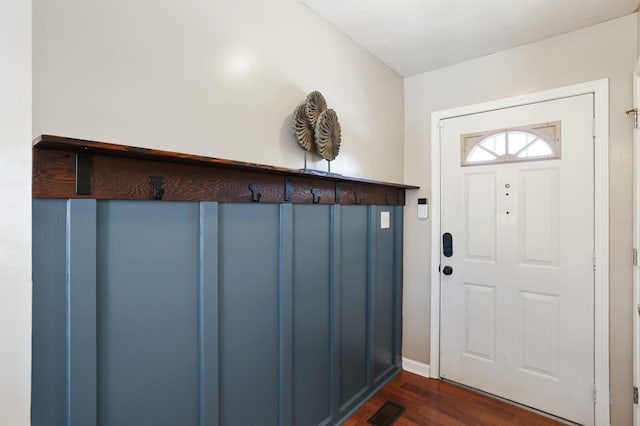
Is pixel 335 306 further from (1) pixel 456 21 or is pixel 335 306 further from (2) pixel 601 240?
(1) pixel 456 21

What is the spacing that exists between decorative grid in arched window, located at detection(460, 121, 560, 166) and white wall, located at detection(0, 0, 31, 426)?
8.35ft

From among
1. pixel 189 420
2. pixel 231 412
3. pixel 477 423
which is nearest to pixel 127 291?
pixel 189 420

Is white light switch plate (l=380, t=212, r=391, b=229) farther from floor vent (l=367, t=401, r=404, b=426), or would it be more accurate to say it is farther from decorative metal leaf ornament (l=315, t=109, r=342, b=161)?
floor vent (l=367, t=401, r=404, b=426)

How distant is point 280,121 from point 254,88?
22 cm

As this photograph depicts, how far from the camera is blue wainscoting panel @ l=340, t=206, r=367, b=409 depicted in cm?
208

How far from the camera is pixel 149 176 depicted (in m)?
1.13

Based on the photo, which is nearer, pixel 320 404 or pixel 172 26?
pixel 172 26

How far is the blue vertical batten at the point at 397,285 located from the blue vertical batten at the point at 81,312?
214 cm

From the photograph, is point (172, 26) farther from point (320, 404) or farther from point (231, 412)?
point (320, 404)

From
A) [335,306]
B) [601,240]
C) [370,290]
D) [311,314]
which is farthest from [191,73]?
[601,240]

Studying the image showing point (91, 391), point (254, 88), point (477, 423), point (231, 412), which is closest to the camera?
point (91, 391)

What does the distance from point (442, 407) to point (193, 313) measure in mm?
1927

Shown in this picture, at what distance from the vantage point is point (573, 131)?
207 centimetres

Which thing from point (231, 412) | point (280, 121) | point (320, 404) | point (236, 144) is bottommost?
point (320, 404)
